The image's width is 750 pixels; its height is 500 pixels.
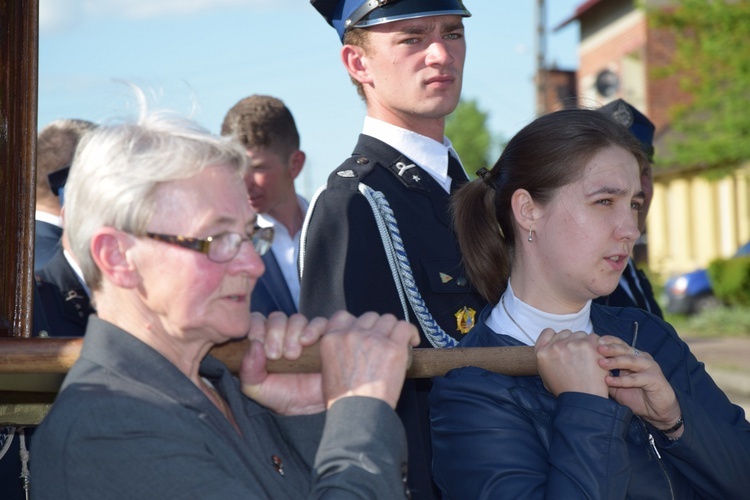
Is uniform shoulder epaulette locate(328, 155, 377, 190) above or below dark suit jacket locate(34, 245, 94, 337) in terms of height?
above

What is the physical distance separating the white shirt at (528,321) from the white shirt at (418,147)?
714 mm

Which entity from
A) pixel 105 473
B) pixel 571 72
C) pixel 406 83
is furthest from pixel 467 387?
pixel 571 72

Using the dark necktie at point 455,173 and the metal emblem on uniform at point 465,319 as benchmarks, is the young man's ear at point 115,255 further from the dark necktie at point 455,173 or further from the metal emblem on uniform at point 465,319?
the dark necktie at point 455,173

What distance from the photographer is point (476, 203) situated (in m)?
3.25

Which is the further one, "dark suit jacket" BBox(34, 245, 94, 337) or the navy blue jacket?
"dark suit jacket" BBox(34, 245, 94, 337)

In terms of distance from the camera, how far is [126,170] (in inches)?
86.6

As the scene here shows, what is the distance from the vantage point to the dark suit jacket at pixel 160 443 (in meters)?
2.04

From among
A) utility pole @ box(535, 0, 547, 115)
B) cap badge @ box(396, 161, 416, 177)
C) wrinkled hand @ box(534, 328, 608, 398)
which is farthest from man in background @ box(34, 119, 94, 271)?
utility pole @ box(535, 0, 547, 115)

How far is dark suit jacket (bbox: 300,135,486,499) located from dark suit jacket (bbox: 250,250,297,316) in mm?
1786

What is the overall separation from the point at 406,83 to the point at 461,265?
63cm

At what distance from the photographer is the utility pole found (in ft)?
88.5

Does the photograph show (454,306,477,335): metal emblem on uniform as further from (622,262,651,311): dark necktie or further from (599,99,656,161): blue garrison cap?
(599,99,656,161): blue garrison cap

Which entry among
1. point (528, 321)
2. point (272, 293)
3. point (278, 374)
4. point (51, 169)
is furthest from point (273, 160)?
point (278, 374)

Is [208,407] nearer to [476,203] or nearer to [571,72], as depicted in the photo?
[476,203]
